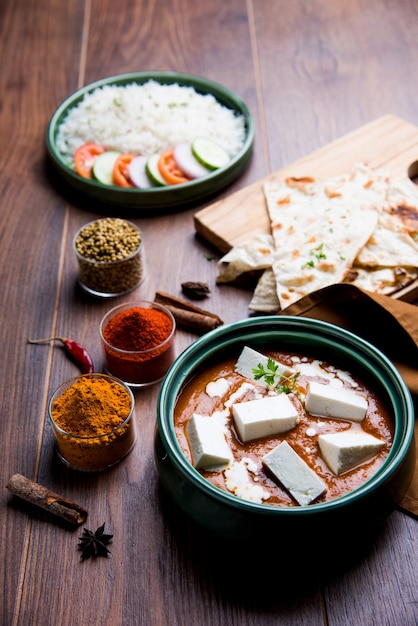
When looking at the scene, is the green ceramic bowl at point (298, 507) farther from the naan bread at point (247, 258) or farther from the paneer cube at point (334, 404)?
the naan bread at point (247, 258)

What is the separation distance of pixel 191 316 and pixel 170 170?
2.66ft

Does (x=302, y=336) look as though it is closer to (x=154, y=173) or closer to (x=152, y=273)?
(x=152, y=273)

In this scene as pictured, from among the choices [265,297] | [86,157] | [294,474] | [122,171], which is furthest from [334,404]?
[86,157]

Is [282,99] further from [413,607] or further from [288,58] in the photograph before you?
[413,607]

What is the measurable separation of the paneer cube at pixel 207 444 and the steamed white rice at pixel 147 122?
1.52m

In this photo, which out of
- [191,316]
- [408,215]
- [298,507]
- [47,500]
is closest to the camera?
[298,507]

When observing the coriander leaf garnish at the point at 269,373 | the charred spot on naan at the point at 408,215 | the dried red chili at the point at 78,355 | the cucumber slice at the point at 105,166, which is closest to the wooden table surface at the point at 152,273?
the dried red chili at the point at 78,355

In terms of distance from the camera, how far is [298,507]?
1605 millimetres

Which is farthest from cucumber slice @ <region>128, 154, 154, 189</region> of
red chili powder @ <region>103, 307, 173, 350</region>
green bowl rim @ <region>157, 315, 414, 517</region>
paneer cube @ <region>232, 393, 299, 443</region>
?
paneer cube @ <region>232, 393, 299, 443</region>

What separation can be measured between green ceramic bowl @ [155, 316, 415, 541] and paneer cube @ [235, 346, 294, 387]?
54mm

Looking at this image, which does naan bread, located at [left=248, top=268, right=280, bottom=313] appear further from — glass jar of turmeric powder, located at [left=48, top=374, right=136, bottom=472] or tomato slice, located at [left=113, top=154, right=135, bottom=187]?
tomato slice, located at [left=113, top=154, right=135, bottom=187]

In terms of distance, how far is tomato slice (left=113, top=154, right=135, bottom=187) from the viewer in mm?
2846

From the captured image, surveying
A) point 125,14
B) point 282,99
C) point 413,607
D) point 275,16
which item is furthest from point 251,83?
point 413,607

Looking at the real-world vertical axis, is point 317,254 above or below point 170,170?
A: above
